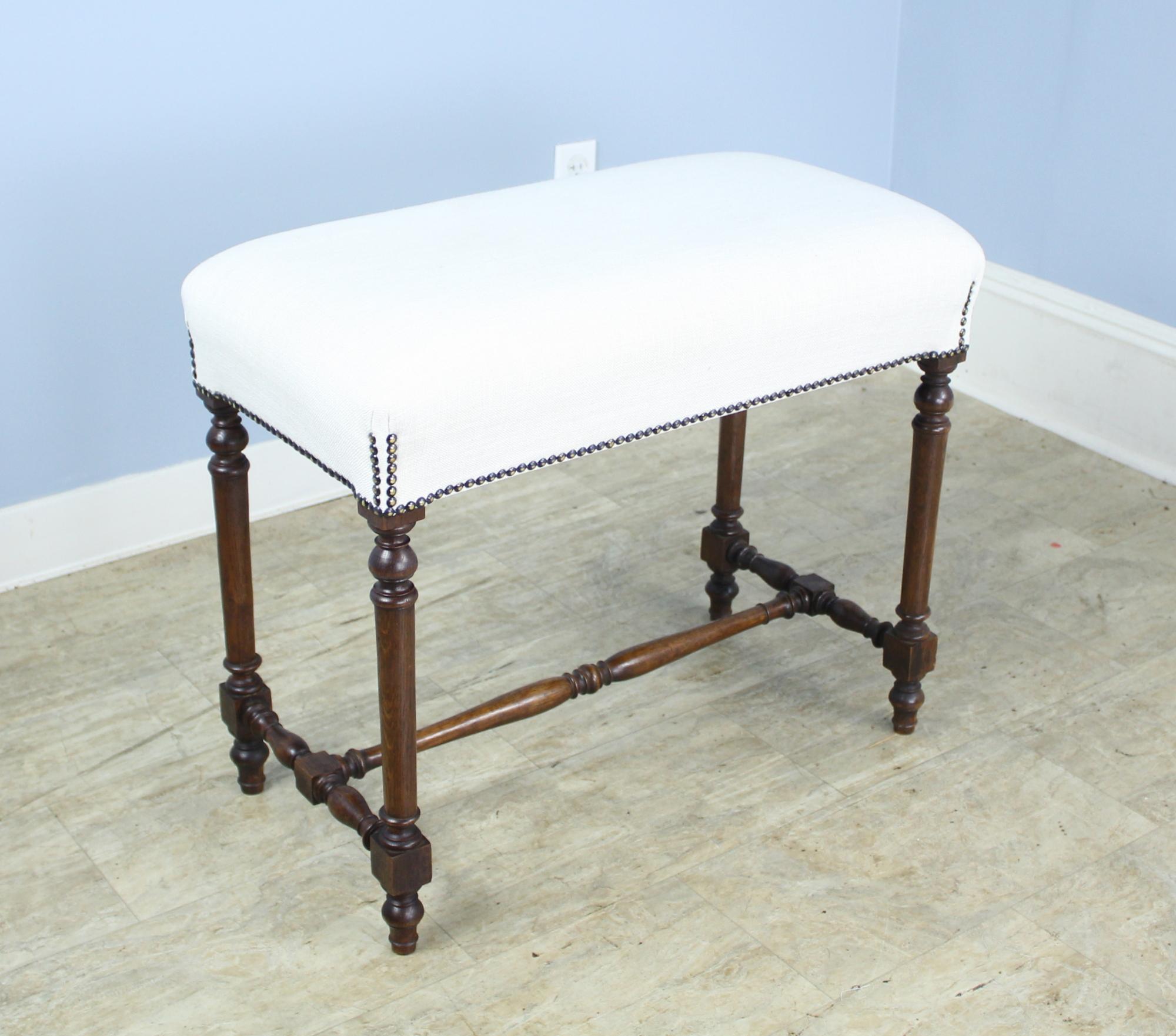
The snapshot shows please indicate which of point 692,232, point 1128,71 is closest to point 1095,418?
point 1128,71

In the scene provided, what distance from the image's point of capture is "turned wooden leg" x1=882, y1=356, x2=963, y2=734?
1.60 meters

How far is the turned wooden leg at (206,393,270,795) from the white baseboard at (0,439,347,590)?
551 mm

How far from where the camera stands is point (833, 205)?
156cm

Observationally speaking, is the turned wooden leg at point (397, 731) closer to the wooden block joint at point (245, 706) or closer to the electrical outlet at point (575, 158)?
the wooden block joint at point (245, 706)

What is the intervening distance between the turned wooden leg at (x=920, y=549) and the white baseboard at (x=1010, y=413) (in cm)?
84

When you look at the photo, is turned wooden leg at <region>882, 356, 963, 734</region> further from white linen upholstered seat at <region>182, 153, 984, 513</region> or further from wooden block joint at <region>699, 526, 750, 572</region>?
wooden block joint at <region>699, 526, 750, 572</region>

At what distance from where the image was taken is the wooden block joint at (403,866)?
1.41m

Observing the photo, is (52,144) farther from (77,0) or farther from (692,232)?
(692,232)

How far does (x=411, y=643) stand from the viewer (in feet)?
4.38

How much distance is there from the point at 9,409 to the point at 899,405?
4.71ft

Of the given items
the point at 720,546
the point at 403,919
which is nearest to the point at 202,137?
the point at 720,546

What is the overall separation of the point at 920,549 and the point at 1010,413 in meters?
1.01

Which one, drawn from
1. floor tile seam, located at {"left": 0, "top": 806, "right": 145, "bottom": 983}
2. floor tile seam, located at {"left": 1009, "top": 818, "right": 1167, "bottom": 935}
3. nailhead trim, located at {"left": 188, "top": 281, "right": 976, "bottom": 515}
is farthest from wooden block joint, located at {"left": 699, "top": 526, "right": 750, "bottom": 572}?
floor tile seam, located at {"left": 0, "top": 806, "right": 145, "bottom": 983}

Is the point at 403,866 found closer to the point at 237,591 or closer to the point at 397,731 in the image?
the point at 397,731
